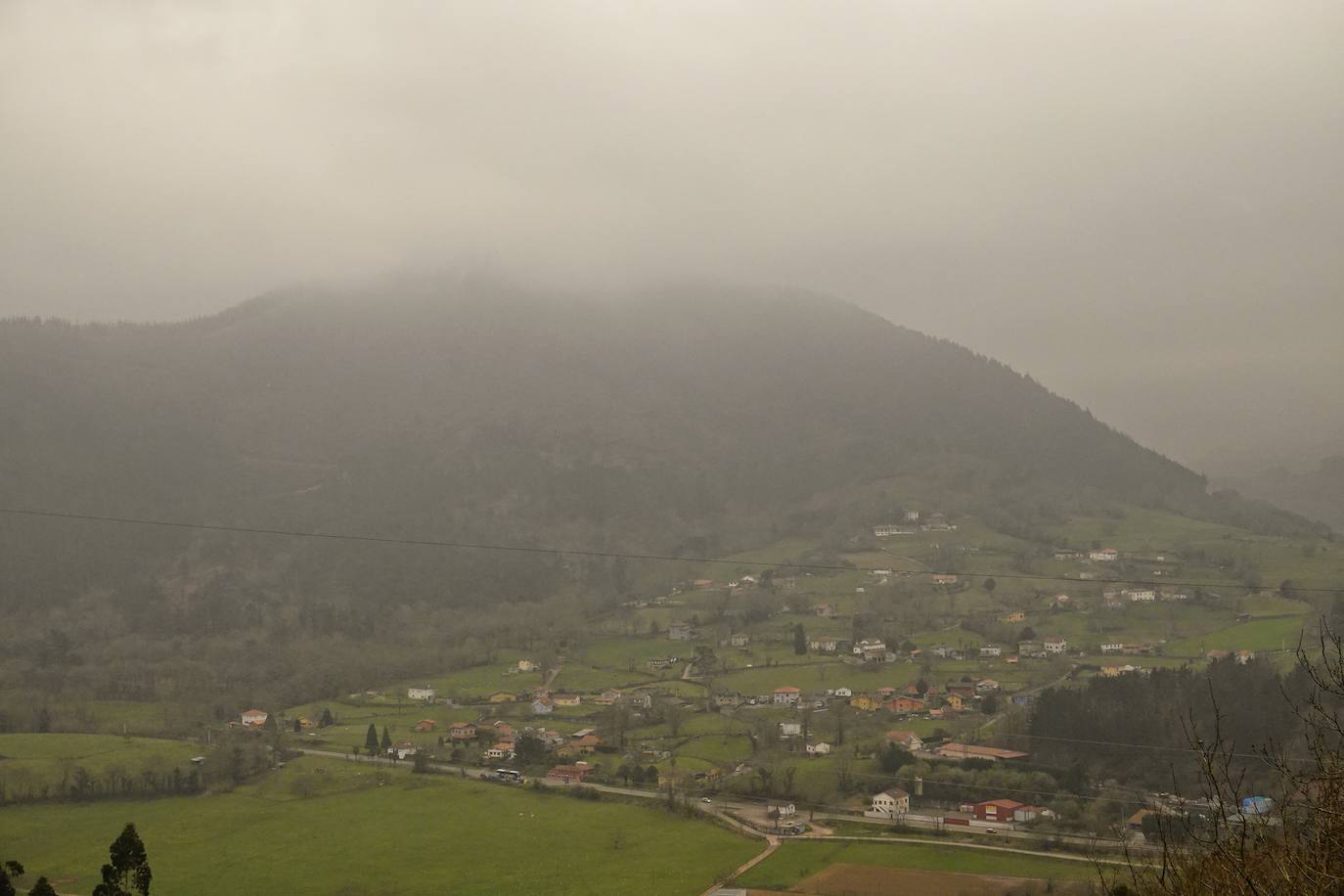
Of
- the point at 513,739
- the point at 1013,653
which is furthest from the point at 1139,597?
the point at 513,739

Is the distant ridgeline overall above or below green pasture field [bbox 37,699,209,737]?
above

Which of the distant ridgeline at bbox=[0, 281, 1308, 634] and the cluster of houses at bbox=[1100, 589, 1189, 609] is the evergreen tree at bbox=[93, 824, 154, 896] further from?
the distant ridgeline at bbox=[0, 281, 1308, 634]

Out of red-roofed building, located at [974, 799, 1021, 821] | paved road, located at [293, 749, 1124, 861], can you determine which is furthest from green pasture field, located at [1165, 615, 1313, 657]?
paved road, located at [293, 749, 1124, 861]

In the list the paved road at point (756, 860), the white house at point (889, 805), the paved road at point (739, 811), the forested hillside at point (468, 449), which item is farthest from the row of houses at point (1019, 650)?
the forested hillside at point (468, 449)

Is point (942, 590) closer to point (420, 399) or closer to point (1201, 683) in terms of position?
point (1201, 683)

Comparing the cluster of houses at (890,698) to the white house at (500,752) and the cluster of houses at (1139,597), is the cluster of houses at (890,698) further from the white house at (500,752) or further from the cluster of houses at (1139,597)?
the cluster of houses at (1139,597)

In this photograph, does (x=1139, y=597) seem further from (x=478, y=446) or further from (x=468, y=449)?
(x=478, y=446)
